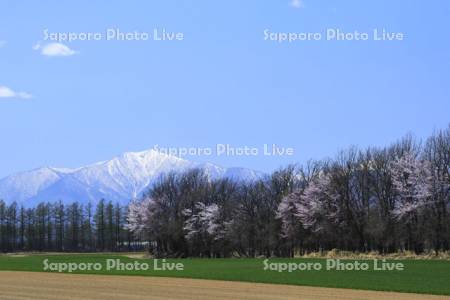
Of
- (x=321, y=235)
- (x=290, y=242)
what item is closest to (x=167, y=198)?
(x=290, y=242)

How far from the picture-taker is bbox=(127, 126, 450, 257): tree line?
76.4 metres

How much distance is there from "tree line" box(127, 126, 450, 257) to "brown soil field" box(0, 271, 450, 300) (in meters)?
40.0

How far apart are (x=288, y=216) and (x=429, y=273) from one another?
53.4m

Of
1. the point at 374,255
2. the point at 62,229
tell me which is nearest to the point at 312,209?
the point at 374,255

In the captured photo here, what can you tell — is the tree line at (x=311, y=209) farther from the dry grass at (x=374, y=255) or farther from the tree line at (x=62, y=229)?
the tree line at (x=62, y=229)

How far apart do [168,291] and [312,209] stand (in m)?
57.9

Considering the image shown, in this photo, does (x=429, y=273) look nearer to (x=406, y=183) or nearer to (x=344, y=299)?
(x=344, y=299)

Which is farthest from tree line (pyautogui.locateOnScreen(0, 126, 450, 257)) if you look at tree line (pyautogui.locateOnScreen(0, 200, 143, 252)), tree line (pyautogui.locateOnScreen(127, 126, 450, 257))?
tree line (pyautogui.locateOnScreen(0, 200, 143, 252))

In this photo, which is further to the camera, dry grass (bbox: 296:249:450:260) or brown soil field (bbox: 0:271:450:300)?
dry grass (bbox: 296:249:450:260)

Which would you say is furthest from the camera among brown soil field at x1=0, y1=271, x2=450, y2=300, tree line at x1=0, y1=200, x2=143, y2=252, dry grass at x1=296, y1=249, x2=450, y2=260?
tree line at x1=0, y1=200, x2=143, y2=252

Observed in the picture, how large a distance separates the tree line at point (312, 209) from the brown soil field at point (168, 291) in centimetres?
4005

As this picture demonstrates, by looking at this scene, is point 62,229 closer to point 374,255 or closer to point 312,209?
point 312,209

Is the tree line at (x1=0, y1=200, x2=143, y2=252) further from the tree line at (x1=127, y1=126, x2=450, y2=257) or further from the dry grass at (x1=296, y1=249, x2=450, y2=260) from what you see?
the dry grass at (x1=296, y1=249, x2=450, y2=260)

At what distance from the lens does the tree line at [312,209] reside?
3009 inches
